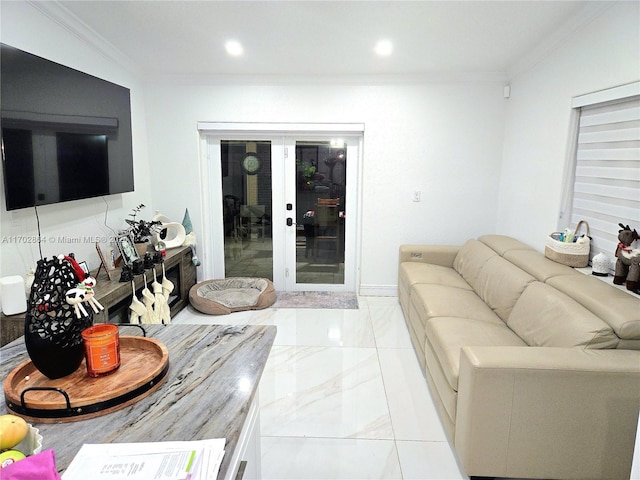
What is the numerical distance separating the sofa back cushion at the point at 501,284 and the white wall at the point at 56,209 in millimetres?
3308

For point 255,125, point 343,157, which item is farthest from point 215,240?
point 343,157

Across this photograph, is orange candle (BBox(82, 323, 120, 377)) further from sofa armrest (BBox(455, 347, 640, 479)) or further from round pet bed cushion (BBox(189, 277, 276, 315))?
round pet bed cushion (BBox(189, 277, 276, 315))

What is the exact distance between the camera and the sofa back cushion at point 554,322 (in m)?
1.96

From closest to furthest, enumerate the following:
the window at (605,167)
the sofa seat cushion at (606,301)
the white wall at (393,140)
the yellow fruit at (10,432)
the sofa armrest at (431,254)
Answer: the yellow fruit at (10,432) → the sofa seat cushion at (606,301) → the window at (605,167) → the sofa armrest at (431,254) → the white wall at (393,140)

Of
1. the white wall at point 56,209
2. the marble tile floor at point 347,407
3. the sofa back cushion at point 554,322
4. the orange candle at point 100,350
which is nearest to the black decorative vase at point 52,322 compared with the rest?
the orange candle at point 100,350

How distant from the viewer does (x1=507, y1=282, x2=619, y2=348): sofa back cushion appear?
1960 mm

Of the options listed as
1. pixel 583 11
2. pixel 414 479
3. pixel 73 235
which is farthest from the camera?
pixel 73 235

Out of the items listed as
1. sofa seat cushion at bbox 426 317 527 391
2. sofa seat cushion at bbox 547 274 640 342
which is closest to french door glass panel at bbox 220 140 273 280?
sofa seat cushion at bbox 426 317 527 391

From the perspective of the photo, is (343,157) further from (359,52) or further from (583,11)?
(583,11)

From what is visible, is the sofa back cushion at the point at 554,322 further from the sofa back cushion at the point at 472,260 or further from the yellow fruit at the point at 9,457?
the yellow fruit at the point at 9,457

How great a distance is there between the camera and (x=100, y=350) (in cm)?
125

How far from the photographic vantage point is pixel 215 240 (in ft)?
16.2

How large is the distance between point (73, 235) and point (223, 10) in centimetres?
207

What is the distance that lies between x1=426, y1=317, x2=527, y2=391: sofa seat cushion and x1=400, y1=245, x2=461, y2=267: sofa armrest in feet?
4.92
